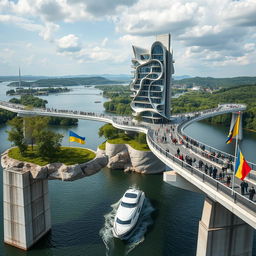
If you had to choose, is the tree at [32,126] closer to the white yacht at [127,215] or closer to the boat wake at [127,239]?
the boat wake at [127,239]

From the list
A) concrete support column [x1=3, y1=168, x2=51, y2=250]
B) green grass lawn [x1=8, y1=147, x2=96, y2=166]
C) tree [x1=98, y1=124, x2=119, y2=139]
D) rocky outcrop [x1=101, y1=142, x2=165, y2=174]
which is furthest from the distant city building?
concrete support column [x1=3, y1=168, x2=51, y2=250]

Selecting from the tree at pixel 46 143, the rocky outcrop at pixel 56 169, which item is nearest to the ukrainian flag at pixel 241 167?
the rocky outcrop at pixel 56 169

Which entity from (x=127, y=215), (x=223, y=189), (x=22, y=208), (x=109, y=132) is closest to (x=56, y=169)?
(x=22, y=208)

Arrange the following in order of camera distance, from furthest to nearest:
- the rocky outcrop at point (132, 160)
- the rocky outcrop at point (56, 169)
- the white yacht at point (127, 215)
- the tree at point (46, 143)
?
the rocky outcrop at point (132, 160) < the tree at point (46, 143) < the white yacht at point (127, 215) < the rocky outcrop at point (56, 169)

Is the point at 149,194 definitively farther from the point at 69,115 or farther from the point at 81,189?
the point at 69,115

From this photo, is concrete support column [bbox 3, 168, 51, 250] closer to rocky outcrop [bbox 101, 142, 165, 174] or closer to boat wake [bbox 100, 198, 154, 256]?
boat wake [bbox 100, 198, 154, 256]

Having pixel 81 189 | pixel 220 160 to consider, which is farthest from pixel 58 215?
pixel 220 160

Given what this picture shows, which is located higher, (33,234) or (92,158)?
(92,158)
